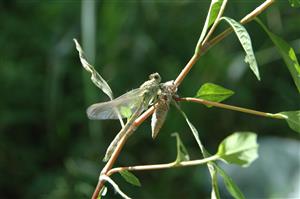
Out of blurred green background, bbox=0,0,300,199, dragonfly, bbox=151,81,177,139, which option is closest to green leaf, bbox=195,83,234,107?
dragonfly, bbox=151,81,177,139

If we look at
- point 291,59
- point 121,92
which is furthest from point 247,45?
point 121,92

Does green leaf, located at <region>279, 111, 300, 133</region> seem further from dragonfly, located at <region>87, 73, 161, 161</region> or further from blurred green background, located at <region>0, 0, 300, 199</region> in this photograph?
blurred green background, located at <region>0, 0, 300, 199</region>

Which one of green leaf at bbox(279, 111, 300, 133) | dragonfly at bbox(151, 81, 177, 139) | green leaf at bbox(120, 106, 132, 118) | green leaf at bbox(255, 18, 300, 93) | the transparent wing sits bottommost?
green leaf at bbox(279, 111, 300, 133)

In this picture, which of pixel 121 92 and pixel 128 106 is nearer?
pixel 128 106

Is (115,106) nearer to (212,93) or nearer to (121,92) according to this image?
(212,93)

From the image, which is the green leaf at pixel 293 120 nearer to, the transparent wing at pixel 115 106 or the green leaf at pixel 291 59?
the green leaf at pixel 291 59

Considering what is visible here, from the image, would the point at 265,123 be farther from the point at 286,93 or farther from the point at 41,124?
the point at 41,124
